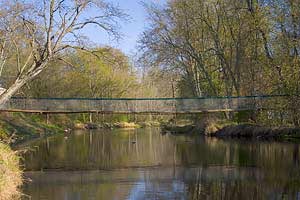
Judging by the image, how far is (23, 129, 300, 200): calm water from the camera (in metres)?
13.3

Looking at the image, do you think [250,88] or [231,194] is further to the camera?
[250,88]

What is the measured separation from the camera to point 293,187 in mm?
13617

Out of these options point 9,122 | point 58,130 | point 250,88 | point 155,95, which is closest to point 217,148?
point 250,88

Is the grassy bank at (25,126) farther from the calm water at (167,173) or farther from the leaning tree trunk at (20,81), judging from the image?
the leaning tree trunk at (20,81)

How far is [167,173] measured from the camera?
17859 millimetres

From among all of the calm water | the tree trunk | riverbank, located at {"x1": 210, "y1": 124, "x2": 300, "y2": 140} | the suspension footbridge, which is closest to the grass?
the calm water

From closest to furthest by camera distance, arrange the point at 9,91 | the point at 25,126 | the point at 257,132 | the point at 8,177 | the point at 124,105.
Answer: the point at 8,177, the point at 9,91, the point at 124,105, the point at 257,132, the point at 25,126

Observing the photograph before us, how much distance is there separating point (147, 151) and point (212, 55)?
16.8 meters

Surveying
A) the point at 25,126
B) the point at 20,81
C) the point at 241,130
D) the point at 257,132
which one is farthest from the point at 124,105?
the point at 25,126

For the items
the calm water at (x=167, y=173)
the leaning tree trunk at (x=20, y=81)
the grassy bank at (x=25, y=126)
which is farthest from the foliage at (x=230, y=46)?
the leaning tree trunk at (x=20, y=81)

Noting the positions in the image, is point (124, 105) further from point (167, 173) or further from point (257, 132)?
point (167, 173)

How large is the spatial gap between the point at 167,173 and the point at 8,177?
7.02 meters

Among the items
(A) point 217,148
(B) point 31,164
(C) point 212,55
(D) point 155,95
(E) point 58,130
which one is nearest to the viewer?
(B) point 31,164

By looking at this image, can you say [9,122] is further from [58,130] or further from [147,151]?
[147,151]
